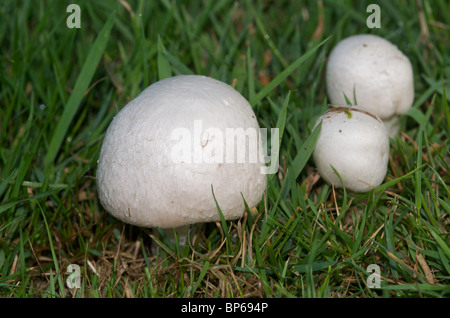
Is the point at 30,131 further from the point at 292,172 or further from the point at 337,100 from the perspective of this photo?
the point at 337,100

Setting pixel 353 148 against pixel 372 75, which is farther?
pixel 372 75

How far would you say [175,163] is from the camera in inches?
74.1

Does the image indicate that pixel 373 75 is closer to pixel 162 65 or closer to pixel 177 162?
pixel 162 65

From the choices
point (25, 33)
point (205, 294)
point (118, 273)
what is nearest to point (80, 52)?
point (25, 33)

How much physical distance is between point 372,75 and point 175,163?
129 cm

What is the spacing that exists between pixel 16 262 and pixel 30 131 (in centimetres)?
83

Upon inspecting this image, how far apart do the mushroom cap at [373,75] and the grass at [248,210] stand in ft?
0.54

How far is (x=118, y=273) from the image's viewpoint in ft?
7.29

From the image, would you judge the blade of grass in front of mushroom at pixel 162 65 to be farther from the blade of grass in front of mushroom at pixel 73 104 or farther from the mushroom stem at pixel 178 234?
the mushroom stem at pixel 178 234

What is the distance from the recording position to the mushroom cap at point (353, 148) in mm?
2182

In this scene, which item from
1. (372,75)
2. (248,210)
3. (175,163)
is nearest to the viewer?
(175,163)

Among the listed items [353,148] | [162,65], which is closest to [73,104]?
[162,65]

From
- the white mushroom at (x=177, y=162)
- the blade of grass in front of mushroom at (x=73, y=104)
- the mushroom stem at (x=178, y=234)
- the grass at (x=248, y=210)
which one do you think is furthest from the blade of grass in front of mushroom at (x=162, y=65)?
the mushroom stem at (x=178, y=234)
